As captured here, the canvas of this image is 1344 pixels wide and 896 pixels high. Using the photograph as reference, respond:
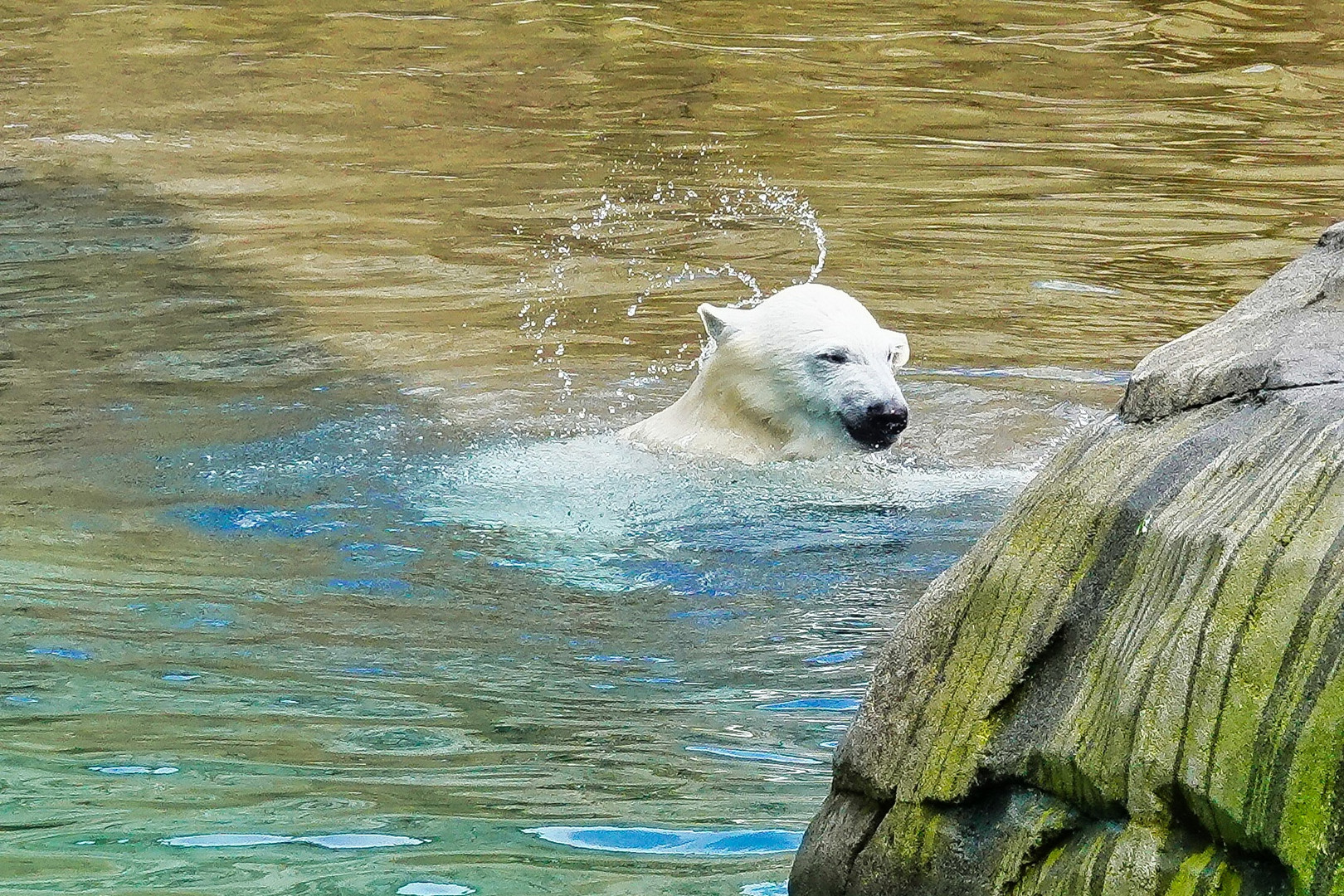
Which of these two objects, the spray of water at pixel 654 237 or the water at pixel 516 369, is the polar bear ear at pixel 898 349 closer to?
the water at pixel 516 369

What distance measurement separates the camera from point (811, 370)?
5836 mm

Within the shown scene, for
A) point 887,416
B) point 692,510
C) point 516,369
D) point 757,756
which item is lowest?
point 516,369

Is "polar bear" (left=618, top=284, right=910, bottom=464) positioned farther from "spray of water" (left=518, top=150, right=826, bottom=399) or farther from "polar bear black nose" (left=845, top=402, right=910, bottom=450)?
"spray of water" (left=518, top=150, right=826, bottom=399)

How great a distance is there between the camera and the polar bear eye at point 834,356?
581 centimetres

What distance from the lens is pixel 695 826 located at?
2.85m

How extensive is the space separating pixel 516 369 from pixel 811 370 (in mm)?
1740

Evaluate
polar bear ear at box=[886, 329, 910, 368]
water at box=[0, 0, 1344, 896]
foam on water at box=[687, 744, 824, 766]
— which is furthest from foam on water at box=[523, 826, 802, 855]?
polar bear ear at box=[886, 329, 910, 368]

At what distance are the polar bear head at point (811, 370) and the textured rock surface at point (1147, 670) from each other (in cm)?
304

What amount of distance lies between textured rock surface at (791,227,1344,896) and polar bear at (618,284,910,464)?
3053 millimetres

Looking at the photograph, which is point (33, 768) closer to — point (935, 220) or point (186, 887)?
point (186, 887)

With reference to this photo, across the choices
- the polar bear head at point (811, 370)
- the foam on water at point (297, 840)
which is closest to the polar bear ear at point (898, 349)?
the polar bear head at point (811, 370)

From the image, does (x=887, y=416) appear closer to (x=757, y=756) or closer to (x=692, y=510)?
(x=692, y=510)

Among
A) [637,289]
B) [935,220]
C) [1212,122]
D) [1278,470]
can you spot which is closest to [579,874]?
[1278,470]

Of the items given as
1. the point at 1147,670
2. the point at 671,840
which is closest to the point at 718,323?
the point at 671,840
